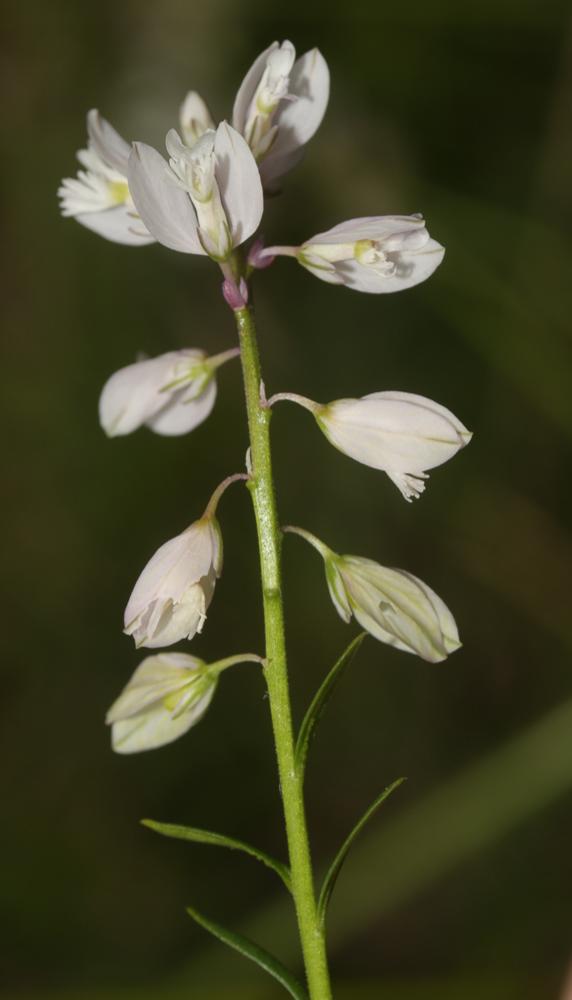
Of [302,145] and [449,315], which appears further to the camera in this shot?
[449,315]

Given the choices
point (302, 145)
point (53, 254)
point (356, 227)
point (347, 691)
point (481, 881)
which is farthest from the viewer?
point (53, 254)

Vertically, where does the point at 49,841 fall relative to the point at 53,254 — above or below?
below

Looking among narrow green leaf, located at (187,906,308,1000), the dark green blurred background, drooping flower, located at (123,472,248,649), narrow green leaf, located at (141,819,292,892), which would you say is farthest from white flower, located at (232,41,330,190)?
the dark green blurred background

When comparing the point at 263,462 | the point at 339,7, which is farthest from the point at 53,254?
the point at 263,462

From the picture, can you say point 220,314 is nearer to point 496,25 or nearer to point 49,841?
point 496,25

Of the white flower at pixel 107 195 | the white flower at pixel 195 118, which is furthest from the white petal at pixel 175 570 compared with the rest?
the white flower at pixel 195 118

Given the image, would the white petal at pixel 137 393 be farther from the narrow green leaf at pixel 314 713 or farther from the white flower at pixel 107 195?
the narrow green leaf at pixel 314 713

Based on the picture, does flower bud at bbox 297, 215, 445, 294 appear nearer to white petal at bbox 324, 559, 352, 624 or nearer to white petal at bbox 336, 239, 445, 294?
white petal at bbox 336, 239, 445, 294
